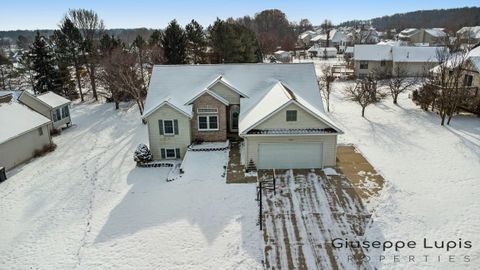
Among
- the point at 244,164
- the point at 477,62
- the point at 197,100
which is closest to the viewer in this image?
the point at 244,164

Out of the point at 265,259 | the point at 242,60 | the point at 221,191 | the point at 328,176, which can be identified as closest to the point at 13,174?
the point at 221,191

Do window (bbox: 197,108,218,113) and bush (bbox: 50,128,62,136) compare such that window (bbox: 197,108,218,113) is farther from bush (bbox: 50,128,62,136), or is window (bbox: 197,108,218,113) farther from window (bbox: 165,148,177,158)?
bush (bbox: 50,128,62,136)

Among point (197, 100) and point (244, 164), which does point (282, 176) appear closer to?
point (244, 164)

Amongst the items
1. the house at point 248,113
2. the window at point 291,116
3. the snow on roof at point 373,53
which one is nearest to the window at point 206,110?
the house at point 248,113

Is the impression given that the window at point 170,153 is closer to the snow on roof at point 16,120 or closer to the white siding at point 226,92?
the white siding at point 226,92

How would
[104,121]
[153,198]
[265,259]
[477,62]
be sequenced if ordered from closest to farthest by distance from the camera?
[265,259] → [153,198] → [477,62] → [104,121]

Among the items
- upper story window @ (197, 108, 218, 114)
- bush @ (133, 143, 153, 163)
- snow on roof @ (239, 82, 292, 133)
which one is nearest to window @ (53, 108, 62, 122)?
bush @ (133, 143, 153, 163)
